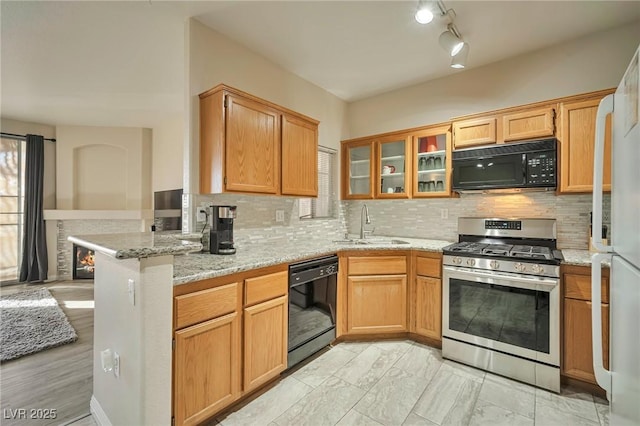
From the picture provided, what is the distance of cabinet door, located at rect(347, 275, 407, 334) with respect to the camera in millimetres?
2711

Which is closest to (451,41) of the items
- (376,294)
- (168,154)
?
(376,294)

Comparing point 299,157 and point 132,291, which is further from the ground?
point 299,157

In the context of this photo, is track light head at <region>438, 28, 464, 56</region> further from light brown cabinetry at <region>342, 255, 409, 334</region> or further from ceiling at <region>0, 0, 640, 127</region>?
light brown cabinetry at <region>342, 255, 409, 334</region>

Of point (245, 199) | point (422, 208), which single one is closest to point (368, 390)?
point (245, 199)

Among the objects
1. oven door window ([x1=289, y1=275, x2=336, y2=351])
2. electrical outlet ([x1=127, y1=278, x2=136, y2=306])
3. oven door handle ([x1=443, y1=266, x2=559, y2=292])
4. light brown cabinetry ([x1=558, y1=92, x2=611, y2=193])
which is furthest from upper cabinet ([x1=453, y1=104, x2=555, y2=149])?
electrical outlet ([x1=127, y1=278, x2=136, y2=306])

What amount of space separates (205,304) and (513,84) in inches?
127

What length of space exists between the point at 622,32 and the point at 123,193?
7.07 metres

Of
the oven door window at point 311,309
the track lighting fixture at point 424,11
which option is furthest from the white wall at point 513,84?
the oven door window at point 311,309

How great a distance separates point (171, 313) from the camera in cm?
140

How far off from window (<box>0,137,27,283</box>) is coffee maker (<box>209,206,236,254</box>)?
16.8 feet

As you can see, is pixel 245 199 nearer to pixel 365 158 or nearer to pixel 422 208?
pixel 365 158

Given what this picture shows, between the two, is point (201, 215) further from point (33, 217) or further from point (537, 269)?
point (33, 217)

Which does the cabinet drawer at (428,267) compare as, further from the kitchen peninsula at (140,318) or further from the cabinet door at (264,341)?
the kitchen peninsula at (140,318)

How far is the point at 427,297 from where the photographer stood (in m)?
2.64
